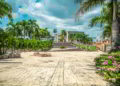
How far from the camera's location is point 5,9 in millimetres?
10758

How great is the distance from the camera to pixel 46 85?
13.4ft

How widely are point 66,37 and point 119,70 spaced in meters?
86.6

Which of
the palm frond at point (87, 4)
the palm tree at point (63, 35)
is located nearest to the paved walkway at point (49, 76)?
the palm frond at point (87, 4)

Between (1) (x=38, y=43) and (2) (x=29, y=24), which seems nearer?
(1) (x=38, y=43)

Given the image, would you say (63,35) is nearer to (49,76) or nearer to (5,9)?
(5,9)

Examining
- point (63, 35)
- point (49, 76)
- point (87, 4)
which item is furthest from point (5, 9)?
point (63, 35)

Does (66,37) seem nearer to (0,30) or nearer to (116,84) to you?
(0,30)

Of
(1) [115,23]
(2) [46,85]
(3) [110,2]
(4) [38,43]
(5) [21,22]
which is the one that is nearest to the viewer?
(2) [46,85]

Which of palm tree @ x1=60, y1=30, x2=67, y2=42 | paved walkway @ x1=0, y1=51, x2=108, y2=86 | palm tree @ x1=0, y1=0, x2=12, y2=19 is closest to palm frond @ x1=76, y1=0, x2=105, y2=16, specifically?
paved walkway @ x1=0, y1=51, x2=108, y2=86

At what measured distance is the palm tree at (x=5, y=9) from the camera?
1048 cm

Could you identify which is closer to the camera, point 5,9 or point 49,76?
point 49,76

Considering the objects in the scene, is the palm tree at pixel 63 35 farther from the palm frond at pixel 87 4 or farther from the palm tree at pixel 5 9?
the palm frond at pixel 87 4

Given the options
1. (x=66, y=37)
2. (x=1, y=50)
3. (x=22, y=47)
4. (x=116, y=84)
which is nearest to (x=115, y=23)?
(x=116, y=84)

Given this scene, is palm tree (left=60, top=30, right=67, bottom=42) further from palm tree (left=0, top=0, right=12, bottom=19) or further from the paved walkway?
the paved walkway
